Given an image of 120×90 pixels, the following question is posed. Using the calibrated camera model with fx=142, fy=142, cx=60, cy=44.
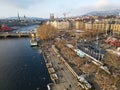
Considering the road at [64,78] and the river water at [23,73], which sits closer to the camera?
the road at [64,78]

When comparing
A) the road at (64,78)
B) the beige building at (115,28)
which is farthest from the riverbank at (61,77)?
the beige building at (115,28)

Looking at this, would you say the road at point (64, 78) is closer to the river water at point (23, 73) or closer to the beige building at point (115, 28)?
the river water at point (23, 73)

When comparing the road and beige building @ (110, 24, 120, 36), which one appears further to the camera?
beige building @ (110, 24, 120, 36)

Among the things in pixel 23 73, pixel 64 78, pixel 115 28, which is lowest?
pixel 23 73

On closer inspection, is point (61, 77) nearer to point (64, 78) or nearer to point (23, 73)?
point (64, 78)

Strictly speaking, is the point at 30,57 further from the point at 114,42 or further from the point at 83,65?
the point at 114,42

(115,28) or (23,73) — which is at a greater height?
(115,28)

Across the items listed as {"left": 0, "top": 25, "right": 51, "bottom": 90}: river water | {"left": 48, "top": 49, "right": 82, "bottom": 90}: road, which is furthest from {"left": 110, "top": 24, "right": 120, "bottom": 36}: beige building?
{"left": 48, "top": 49, "right": 82, "bottom": 90}: road

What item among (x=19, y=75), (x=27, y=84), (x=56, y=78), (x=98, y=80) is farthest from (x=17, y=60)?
(x=98, y=80)

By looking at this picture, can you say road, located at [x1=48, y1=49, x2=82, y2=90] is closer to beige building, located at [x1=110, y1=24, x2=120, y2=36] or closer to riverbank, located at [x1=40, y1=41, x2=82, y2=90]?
riverbank, located at [x1=40, y1=41, x2=82, y2=90]

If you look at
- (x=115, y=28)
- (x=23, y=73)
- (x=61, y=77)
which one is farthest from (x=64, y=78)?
(x=115, y=28)

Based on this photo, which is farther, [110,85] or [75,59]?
[75,59]
